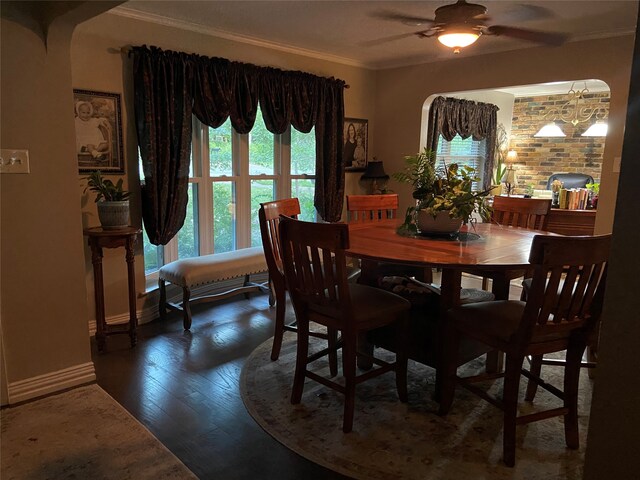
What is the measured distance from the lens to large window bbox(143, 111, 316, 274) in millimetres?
4047

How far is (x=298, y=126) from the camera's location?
175 inches

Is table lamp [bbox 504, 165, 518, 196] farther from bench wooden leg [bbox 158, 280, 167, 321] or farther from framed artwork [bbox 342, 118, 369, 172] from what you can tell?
bench wooden leg [bbox 158, 280, 167, 321]

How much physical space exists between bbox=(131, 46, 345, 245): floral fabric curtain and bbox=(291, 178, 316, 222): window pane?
2.02 ft

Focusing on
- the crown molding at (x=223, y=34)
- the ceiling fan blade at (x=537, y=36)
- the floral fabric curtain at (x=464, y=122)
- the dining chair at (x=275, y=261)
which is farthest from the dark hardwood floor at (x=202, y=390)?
the floral fabric curtain at (x=464, y=122)

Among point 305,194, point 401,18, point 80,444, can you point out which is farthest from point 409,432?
point 305,194

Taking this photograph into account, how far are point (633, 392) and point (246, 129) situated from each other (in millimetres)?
3619

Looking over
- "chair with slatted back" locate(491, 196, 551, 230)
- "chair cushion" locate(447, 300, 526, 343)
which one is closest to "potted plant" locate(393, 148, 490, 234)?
"chair cushion" locate(447, 300, 526, 343)

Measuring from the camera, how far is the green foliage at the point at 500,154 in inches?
299

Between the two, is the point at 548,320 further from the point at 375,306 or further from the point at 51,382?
the point at 51,382

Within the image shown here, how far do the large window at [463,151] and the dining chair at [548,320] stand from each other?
472 cm

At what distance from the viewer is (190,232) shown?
4.11 metres

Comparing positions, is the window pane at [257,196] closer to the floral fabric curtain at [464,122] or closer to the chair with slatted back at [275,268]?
the chair with slatted back at [275,268]

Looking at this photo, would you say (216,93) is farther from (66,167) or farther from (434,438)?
(434,438)

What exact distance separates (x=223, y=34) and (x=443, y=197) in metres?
2.38
